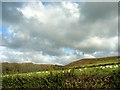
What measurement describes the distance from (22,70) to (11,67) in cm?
290

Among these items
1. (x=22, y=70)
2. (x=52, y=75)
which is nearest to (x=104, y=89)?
(x=52, y=75)

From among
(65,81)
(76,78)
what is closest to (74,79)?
(76,78)

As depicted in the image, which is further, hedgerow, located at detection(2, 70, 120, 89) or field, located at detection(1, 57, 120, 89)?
field, located at detection(1, 57, 120, 89)

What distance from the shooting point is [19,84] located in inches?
2025

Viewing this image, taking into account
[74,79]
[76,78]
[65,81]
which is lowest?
[65,81]

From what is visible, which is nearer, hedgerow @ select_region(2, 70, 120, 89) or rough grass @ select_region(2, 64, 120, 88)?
hedgerow @ select_region(2, 70, 120, 89)

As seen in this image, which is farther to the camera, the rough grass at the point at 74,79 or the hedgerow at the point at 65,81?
the rough grass at the point at 74,79

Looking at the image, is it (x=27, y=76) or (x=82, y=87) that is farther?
(x=27, y=76)

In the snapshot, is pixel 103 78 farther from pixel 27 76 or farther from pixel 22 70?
pixel 22 70

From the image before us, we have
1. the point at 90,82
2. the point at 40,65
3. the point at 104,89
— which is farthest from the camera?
the point at 40,65

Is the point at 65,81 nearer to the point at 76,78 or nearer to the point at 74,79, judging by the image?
the point at 74,79

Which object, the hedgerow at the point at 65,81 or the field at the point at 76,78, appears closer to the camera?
the hedgerow at the point at 65,81

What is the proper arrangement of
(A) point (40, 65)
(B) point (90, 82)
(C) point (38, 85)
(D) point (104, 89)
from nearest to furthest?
(D) point (104, 89)
(B) point (90, 82)
(C) point (38, 85)
(A) point (40, 65)

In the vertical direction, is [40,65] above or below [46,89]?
above
